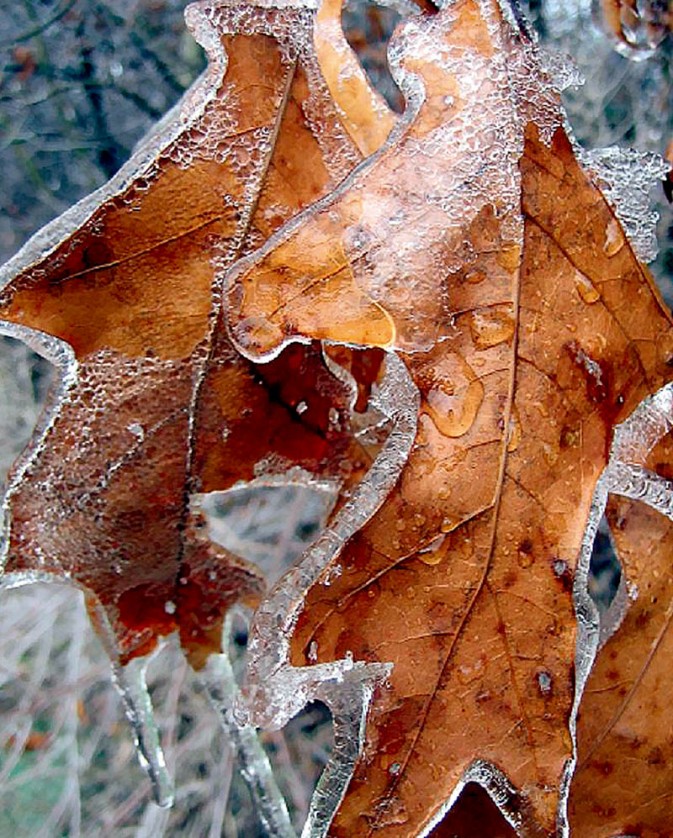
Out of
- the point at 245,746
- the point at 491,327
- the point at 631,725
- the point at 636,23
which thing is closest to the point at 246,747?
the point at 245,746

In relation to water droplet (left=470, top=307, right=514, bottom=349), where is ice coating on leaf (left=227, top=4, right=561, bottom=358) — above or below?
above

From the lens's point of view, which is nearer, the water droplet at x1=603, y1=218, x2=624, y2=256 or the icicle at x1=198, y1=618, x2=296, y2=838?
the water droplet at x1=603, y1=218, x2=624, y2=256

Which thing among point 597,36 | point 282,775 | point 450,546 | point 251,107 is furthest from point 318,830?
point 282,775

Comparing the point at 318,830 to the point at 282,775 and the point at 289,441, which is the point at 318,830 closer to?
the point at 289,441

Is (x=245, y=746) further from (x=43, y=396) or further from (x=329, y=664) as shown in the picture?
(x=43, y=396)

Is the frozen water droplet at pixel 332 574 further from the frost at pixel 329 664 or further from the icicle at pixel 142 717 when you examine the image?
the icicle at pixel 142 717

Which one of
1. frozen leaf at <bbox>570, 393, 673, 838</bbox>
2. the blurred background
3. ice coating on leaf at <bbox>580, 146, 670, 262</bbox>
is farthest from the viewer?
the blurred background

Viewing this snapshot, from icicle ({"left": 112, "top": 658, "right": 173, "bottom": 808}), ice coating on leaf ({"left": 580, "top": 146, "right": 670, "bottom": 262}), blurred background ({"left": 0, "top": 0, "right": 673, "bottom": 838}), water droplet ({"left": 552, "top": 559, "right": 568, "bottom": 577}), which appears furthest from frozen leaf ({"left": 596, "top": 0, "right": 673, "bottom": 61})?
icicle ({"left": 112, "top": 658, "right": 173, "bottom": 808})

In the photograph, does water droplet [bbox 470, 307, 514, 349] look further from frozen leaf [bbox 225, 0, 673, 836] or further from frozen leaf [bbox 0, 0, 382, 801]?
frozen leaf [bbox 0, 0, 382, 801]
